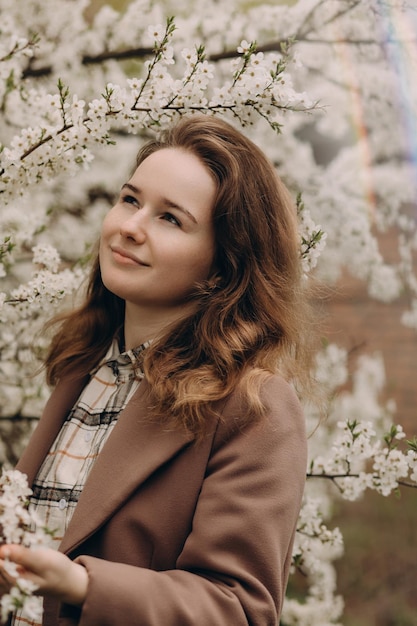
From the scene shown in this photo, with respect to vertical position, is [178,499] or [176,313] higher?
[176,313]

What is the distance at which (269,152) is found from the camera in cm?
341

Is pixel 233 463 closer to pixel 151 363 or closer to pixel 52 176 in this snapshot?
pixel 151 363

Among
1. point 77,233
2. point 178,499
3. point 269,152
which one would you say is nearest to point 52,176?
point 178,499

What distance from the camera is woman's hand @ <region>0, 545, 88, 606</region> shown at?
104 cm

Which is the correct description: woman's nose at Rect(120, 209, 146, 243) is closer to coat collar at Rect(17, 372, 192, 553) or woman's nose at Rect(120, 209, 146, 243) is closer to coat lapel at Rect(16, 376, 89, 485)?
coat collar at Rect(17, 372, 192, 553)

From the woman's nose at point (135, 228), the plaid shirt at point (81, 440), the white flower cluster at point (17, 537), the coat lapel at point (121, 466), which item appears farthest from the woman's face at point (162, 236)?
the white flower cluster at point (17, 537)

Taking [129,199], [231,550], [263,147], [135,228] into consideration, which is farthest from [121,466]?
[263,147]

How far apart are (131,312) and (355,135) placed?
7.92 ft

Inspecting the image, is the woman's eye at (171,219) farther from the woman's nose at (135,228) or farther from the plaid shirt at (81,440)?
the plaid shirt at (81,440)

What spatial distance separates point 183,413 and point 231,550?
270 mm

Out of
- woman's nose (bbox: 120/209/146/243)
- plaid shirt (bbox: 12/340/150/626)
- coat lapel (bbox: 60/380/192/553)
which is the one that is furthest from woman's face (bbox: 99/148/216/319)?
coat lapel (bbox: 60/380/192/553)

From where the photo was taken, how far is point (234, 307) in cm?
161

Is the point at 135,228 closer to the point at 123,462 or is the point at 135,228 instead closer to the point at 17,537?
the point at 123,462

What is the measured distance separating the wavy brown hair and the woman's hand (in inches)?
14.1
